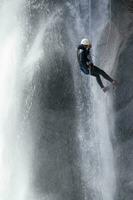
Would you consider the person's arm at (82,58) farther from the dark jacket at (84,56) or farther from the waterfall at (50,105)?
the waterfall at (50,105)

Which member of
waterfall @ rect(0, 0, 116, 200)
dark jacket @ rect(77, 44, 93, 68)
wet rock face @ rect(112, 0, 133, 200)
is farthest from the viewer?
waterfall @ rect(0, 0, 116, 200)

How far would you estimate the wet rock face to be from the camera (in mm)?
15750

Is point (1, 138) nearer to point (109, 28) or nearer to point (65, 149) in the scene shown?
point (65, 149)

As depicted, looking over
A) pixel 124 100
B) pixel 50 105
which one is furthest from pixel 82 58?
pixel 50 105

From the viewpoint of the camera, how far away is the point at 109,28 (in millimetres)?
17156

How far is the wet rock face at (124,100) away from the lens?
620 inches

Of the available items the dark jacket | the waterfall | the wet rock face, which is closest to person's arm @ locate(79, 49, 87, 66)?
the dark jacket

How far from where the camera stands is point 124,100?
16.3 m

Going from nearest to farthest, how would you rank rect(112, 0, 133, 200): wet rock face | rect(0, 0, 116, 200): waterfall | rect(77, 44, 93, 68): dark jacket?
rect(77, 44, 93, 68): dark jacket
rect(112, 0, 133, 200): wet rock face
rect(0, 0, 116, 200): waterfall

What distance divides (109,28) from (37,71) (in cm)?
304

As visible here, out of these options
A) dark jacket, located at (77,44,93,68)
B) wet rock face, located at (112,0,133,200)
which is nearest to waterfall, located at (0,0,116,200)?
wet rock face, located at (112,0,133,200)

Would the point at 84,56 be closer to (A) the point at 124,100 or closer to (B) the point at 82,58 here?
(B) the point at 82,58

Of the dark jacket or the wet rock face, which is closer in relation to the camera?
the dark jacket

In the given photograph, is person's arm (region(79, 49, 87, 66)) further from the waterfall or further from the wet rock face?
the waterfall
